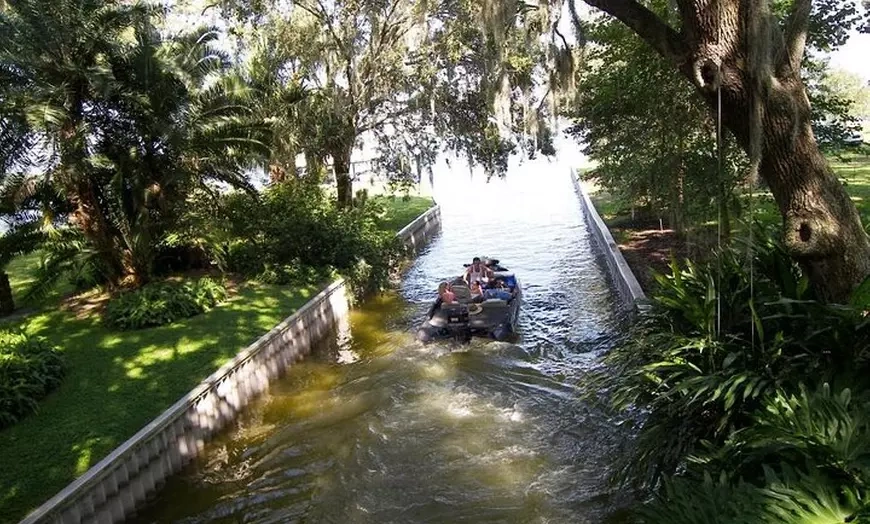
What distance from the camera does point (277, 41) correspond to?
1541 cm

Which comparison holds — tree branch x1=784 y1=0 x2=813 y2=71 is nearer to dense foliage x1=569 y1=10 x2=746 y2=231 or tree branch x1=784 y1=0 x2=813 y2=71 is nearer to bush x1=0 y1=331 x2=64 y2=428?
dense foliage x1=569 y1=10 x2=746 y2=231

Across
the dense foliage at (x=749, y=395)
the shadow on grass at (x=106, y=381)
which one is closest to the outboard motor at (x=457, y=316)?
the shadow on grass at (x=106, y=381)

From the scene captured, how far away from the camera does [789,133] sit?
4426mm

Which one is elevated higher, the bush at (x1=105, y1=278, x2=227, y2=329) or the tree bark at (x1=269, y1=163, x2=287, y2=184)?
the tree bark at (x1=269, y1=163, x2=287, y2=184)

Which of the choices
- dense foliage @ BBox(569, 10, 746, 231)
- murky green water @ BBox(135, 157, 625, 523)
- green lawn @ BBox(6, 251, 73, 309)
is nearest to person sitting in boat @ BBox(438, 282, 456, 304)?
murky green water @ BBox(135, 157, 625, 523)

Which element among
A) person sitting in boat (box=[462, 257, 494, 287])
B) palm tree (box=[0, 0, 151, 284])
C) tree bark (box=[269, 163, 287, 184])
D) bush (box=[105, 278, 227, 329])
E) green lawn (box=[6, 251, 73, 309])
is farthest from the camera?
tree bark (box=[269, 163, 287, 184])

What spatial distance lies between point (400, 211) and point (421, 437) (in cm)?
1882

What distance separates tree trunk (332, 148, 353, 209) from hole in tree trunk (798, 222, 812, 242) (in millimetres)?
13837

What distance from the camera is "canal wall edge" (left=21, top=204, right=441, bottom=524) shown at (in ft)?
17.7

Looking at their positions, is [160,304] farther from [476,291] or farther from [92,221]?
[476,291]

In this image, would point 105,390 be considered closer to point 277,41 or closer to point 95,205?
point 95,205

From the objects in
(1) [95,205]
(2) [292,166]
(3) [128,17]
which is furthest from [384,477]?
(2) [292,166]

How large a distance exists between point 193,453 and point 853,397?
21.9 ft

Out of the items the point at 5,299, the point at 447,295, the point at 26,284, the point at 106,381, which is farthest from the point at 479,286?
the point at 26,284
